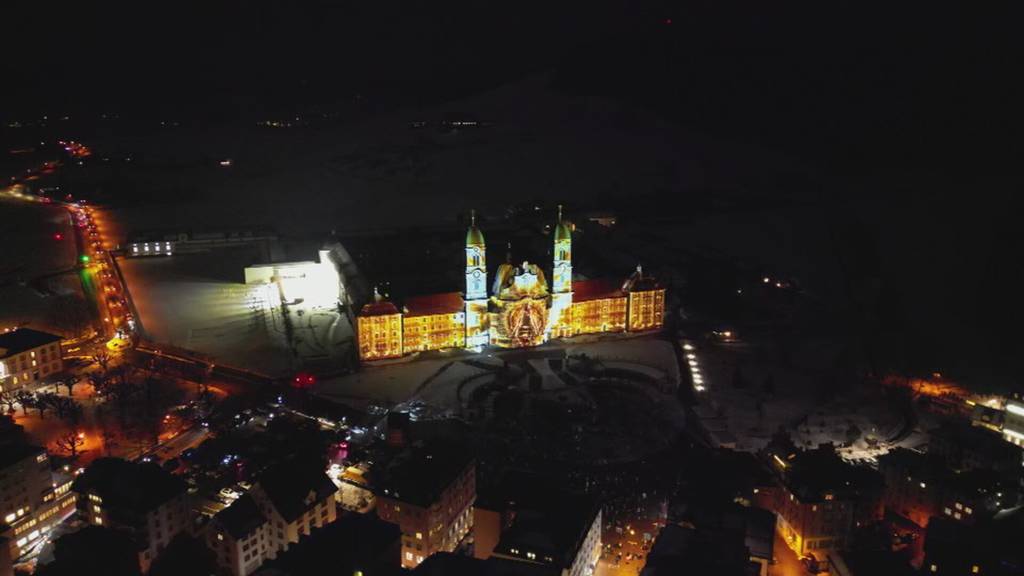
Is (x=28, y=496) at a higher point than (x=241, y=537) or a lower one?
higher

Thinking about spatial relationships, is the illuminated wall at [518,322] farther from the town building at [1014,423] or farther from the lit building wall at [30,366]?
the town building at [1014,423]

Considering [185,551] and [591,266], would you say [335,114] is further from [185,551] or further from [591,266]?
[185,551]

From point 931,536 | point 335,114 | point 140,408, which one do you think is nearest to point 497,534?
point 931,536

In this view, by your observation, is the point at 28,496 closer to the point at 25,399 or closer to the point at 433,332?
the point at 25,399

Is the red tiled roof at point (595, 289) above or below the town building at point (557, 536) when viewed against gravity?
above

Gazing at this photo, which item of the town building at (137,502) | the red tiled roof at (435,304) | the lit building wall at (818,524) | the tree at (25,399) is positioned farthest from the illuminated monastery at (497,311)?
the lit building wall at (818,524)

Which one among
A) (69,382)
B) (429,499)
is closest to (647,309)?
(429,499)
